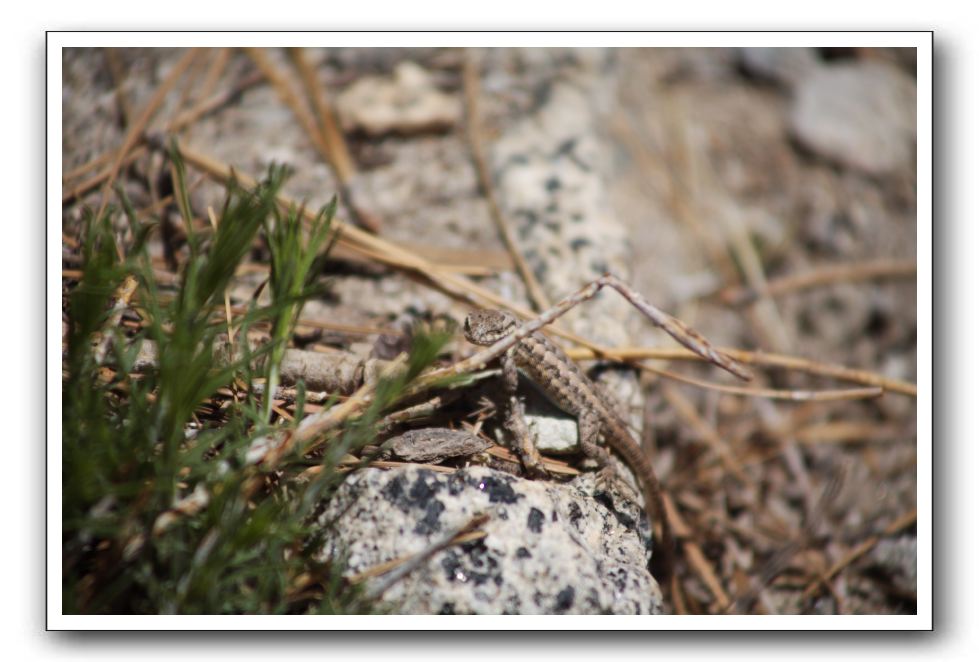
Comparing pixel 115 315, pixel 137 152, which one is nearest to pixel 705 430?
pixel 115 315

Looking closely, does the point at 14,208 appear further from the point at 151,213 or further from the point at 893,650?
the point at 893,650

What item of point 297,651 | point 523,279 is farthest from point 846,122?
point 297,651

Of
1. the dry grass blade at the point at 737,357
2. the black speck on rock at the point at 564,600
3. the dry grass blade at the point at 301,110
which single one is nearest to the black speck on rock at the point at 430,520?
the black speck on rock at the point at 564,600

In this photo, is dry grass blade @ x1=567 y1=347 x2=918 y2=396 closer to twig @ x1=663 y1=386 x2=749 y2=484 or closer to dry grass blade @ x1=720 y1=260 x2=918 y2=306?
twig @ x1=663 y1=386 x2=749 y2=484

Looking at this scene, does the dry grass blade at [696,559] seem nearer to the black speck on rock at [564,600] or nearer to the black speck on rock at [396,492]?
the black speck on rock at [564,600]

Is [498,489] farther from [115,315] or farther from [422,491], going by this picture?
[115,315]
